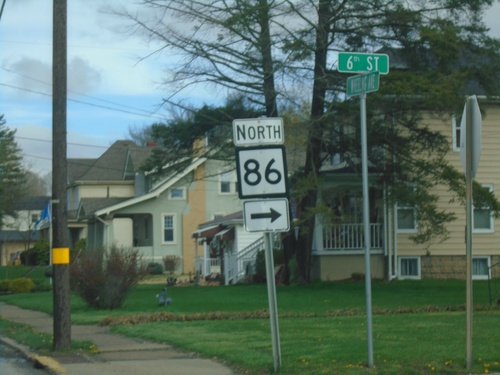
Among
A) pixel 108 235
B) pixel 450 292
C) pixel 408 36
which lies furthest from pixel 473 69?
pixel 108 235

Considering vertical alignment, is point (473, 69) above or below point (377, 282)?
above

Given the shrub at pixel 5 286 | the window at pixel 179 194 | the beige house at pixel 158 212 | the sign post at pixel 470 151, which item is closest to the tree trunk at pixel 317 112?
the shrub at pixel 5 286

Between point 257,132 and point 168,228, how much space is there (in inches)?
1507

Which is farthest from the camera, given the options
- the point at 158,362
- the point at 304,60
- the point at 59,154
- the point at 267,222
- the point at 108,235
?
the point at 108,235

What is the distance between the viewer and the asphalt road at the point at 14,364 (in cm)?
1178

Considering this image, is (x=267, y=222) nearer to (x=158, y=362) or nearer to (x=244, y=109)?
(x=158, y=362)

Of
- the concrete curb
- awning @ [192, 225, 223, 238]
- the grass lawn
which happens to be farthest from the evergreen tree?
the concrete curb

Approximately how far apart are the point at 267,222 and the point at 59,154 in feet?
15.5

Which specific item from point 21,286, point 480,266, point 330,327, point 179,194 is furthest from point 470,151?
point 179,194

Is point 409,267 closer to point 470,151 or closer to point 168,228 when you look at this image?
point 168,228

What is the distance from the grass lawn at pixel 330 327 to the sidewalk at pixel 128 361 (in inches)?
13.6

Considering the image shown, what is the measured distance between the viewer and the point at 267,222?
9.92 m

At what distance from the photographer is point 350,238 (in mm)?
→ 31156

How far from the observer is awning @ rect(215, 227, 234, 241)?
38.2m
